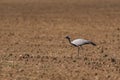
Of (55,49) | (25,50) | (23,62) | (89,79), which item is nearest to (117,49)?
(55,49)

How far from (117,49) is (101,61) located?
2.65 meters

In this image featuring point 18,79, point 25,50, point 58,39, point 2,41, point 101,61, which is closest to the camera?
point 18,79

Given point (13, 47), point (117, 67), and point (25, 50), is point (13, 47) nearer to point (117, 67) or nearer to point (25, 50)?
point (25, 50)

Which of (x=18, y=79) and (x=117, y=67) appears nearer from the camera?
(x=18, y=79)

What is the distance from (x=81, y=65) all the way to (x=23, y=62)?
55.9 inches

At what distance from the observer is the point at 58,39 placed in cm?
1653

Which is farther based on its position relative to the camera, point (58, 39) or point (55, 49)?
point (58, 39)

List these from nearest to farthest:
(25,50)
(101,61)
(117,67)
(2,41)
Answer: (117,67), (101,61), (25,50), (2,41)

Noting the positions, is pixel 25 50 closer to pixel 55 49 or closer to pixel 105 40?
pixel 55 49

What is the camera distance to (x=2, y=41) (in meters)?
15.5

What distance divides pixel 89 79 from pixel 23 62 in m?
2.39

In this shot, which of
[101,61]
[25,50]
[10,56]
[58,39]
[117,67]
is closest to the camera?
[117,67]

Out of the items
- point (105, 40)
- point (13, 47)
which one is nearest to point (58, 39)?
point (105, 40)

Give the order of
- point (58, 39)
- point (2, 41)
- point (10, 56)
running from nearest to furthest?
point (10, 56) < point (2, 41) < point (58, 39)
